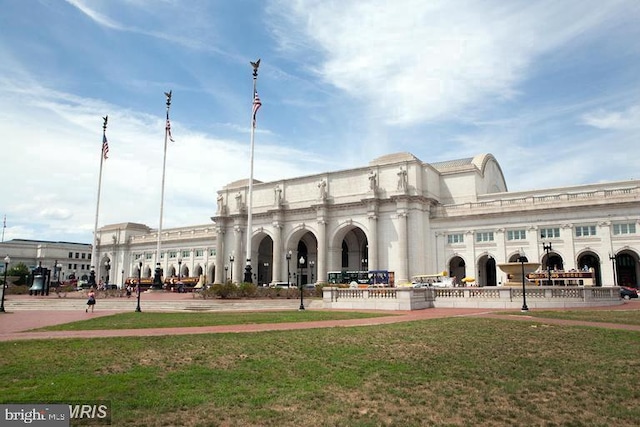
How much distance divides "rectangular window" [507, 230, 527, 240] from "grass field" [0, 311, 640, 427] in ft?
157

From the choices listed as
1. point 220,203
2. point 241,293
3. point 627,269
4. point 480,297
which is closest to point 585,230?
point 627,269

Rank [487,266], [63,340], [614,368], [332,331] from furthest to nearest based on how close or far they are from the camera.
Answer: [487,266], [332,331], [63,340], [614,368]

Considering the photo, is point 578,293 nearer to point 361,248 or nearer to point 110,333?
point 110,333

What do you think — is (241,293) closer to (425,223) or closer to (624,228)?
(425,223)

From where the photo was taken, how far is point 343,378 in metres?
11.3

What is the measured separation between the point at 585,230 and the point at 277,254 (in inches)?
1809

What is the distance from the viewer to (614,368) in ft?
40.4

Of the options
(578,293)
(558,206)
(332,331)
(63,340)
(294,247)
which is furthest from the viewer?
(294,247)

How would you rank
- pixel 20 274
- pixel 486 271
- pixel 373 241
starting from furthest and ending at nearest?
pixel 20 274 → pixel 373 241 → pixel 486 271

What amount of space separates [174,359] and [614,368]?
11927mm

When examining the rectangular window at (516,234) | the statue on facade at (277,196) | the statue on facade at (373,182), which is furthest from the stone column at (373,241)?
the rectangular window at (516,234)

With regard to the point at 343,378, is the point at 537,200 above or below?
above

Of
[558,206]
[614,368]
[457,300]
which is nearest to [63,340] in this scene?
[614,368]

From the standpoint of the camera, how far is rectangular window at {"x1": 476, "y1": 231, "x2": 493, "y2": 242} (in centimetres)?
6538
